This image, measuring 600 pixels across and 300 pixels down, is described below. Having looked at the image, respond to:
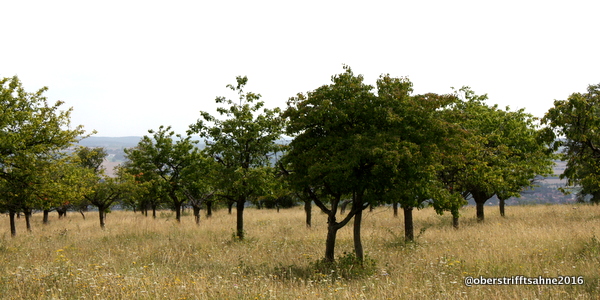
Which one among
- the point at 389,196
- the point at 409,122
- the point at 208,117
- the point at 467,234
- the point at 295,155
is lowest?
the point at 467,234

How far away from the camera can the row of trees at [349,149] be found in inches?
420

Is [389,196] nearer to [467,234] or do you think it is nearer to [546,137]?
[546,137]

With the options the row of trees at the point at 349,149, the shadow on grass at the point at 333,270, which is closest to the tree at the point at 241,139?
the row of trees at the point at 349,149

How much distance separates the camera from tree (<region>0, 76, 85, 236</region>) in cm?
1460

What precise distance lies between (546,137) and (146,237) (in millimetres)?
18505

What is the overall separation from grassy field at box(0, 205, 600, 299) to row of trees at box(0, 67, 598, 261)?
175cm

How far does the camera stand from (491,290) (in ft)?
27.7

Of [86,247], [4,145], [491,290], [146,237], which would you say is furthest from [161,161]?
[491,290]

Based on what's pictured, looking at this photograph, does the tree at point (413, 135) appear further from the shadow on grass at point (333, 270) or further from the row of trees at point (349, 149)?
the shadow on grass at point (333, 270)

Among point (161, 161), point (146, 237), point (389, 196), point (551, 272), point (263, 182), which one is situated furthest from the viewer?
point (161, 161)

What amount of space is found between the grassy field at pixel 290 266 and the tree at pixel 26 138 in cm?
311

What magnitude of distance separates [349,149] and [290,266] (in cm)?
422

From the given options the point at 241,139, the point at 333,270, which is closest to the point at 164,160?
the point at 241,139

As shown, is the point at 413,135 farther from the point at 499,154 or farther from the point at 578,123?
the point at 499,154
